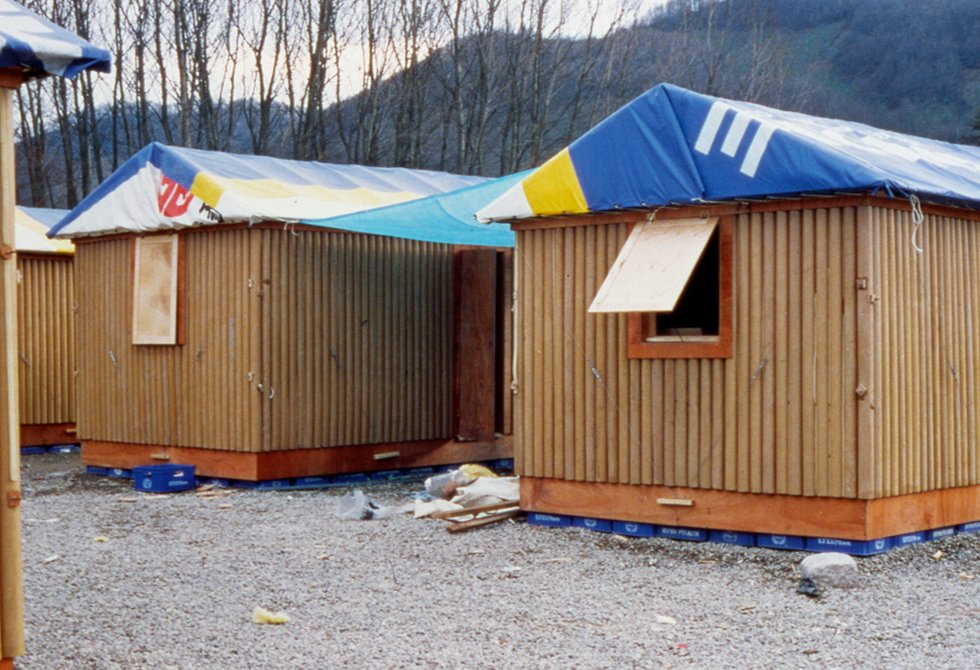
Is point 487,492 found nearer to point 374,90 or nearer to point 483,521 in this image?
point 483,521

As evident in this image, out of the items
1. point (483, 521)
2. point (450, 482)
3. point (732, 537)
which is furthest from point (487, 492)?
point (732, 537)

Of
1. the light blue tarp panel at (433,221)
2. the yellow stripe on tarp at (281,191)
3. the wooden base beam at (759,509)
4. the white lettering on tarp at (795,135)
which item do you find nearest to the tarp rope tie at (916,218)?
the white lettering on tarp at (795,135)

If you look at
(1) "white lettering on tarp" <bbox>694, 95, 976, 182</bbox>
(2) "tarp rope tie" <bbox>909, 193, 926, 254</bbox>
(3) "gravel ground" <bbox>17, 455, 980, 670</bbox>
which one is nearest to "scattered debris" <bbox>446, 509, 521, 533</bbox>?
(3) "gravel ground" <bbox>17, 455, 980, 670</bbox>

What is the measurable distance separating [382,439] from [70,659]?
730 centimetres

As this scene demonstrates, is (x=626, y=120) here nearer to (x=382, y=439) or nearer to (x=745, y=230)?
(x=745, y=230)

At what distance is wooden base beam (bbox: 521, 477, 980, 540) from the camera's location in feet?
26.5

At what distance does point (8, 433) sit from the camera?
5082 millimetres

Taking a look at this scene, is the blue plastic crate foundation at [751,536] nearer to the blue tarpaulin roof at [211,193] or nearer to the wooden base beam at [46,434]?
the blue tarpaulin roof at [211,193]

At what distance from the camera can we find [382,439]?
13.0 meters

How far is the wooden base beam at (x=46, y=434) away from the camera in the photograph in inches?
640

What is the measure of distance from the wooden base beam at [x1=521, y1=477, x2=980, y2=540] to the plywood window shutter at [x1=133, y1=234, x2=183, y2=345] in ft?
15.5

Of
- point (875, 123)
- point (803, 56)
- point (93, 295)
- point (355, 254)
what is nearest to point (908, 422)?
point (355, 254)

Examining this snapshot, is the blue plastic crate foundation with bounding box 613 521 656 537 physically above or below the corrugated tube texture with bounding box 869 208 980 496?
below

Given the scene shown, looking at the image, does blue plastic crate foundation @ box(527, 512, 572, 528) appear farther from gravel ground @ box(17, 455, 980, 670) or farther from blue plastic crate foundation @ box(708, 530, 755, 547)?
blue plastic crate foundation @ box(708, 530, 755, 547)
